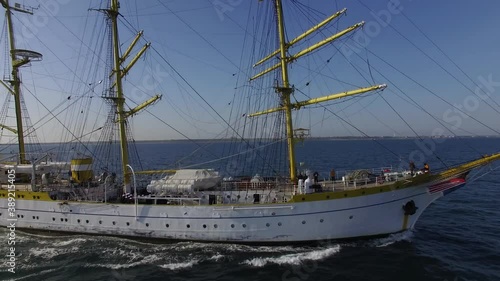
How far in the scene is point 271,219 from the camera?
1658 cm

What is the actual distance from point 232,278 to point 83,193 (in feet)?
40.1

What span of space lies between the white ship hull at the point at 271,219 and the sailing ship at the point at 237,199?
5 centimetres

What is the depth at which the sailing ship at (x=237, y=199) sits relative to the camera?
54.0 ft

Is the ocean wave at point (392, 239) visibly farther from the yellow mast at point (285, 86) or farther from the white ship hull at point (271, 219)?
the yellow mast at point (285, 86)

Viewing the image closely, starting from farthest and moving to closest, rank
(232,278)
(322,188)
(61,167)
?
(61,167), (322,188), (232,278)

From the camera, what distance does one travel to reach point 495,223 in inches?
802

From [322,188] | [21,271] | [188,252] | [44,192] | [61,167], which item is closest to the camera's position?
[21,271]

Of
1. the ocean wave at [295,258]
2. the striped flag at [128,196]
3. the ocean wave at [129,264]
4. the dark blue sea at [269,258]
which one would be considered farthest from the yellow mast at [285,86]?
the striped flag at [128,196]

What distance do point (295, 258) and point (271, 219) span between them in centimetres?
228

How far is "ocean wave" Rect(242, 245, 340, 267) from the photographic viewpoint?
15.0m

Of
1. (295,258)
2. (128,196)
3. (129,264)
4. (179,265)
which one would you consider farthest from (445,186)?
(128,196)

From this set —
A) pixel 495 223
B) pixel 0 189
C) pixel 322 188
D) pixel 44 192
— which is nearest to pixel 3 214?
pixel 0 189

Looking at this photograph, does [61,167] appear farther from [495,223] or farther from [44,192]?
[495,223]

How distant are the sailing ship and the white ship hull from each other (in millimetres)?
53
